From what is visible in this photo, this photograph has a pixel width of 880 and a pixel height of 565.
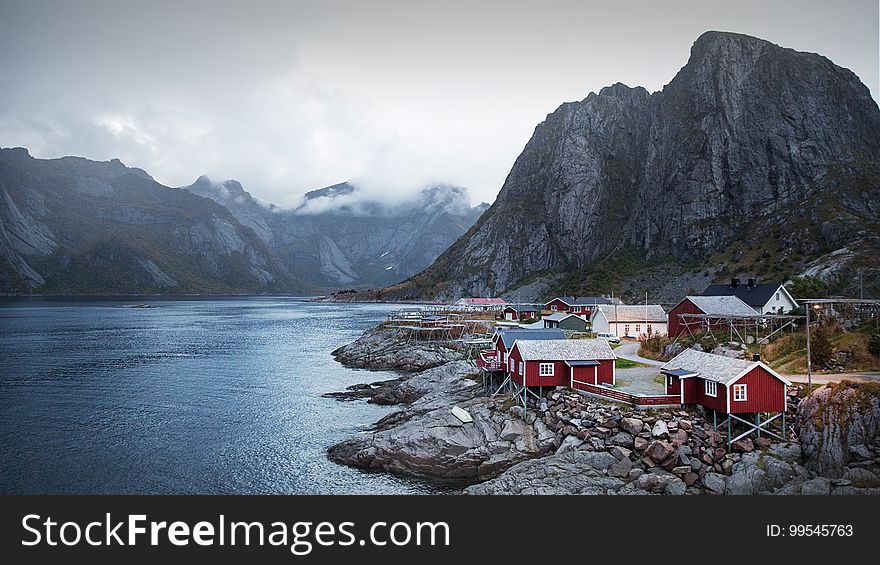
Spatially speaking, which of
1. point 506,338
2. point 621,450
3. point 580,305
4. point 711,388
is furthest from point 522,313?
point 621,450

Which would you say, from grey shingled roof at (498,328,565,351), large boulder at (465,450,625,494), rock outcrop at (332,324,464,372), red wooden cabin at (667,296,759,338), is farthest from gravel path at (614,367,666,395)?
rock outcrop at (332,324,464,372)

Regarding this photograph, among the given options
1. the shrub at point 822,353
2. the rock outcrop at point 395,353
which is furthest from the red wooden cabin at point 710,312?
the rock outcrop at point 395,353

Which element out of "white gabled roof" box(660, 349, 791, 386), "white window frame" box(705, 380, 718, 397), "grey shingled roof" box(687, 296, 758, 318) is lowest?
"white window frame" box(705, 380, 718, 397)

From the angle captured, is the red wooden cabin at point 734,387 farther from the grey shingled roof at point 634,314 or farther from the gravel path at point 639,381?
the grey shingled roof at point 634,314

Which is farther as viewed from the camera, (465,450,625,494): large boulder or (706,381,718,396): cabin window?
(706,381,718,396): cabin window

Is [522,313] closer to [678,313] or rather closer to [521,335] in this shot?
[678,313]

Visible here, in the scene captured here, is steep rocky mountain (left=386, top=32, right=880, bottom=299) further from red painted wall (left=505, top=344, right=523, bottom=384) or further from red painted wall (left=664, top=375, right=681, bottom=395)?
red painted wall (left=664, top=375, right=681, bottom=395)
